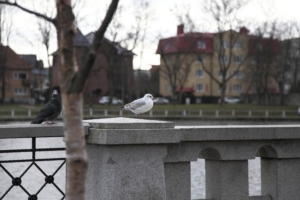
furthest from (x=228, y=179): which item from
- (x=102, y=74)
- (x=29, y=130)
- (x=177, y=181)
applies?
(x=102, y=74)

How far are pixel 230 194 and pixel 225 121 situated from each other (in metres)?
51.9

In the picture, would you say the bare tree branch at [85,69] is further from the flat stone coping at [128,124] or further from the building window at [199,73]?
the building window at [199,73]

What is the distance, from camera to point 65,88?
3680 millimetres

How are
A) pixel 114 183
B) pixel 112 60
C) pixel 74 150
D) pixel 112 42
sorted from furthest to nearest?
pixel 112 60, pixel 112 42, pixel 114 183, pixel 74 150

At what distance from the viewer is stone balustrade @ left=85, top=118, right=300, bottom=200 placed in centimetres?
574

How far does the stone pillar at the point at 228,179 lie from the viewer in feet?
21.3

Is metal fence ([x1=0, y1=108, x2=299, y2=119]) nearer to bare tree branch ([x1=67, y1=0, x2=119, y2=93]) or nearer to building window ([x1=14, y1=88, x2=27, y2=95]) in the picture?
building window ([x1=14, y1=88, x2=27, y2=95])

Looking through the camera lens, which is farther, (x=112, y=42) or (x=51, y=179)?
(x=112, y=42)

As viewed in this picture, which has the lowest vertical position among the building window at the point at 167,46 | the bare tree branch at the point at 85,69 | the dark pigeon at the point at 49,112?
the dark pigeon at the point at 49,112

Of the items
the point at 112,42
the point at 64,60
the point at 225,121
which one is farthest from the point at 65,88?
the point at 112,42

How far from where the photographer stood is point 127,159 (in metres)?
5.79

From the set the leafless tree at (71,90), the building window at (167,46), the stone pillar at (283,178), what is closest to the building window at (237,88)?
the building window at (167,46)

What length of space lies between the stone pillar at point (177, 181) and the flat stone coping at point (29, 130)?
47.3 inches

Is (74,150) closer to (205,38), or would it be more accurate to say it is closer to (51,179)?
(51,179)
